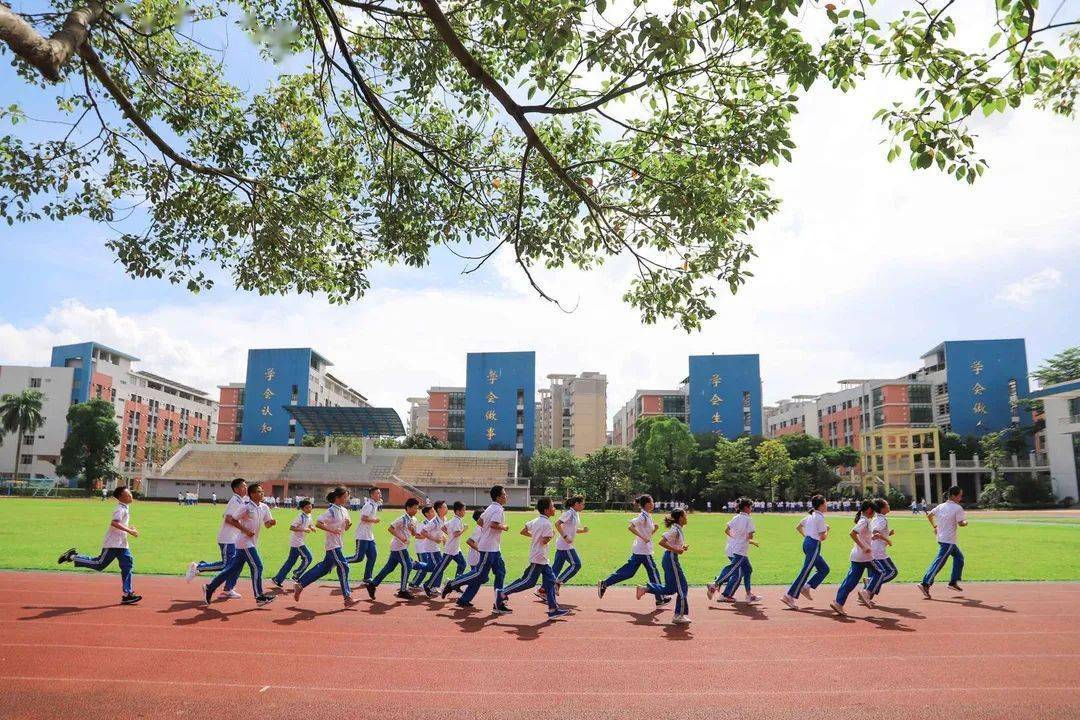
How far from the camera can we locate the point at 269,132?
32.4 feet

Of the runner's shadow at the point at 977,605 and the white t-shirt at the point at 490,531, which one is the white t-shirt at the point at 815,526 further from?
the white t-shirt at the point at 490,531

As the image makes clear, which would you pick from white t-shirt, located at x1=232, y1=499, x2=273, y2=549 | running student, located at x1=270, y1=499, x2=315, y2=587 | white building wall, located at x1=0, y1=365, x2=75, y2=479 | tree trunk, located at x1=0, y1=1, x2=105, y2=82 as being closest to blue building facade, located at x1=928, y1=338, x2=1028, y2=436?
running student, located at x1=270, y1=499, x2=315, y2=587

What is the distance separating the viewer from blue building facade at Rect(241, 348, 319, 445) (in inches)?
2800

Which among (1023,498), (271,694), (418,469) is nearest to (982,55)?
(271,694)

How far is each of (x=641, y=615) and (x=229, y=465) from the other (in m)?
59.3

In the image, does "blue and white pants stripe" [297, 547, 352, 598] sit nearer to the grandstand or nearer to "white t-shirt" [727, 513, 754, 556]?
"white t-shirt" [727, 513, 754, 556]

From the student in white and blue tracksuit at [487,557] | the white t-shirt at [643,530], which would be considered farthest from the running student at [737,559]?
the student in white and blue tracksuit at [487,557]

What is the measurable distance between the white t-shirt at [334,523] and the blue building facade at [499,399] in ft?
191

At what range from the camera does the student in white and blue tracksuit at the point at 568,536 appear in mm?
10675

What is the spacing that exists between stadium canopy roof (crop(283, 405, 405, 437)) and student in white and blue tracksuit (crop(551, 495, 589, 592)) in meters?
47.1

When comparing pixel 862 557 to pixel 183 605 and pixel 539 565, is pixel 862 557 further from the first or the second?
pixel 183 605

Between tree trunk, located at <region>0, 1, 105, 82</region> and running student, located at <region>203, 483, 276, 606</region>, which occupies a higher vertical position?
tree trunk, located at <region>0, 1, 105, 82</region>

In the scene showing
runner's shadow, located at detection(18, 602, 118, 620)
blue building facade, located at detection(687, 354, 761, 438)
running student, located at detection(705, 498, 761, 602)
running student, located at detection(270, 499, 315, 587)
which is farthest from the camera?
blue building facade, located at detection(687, 354, 761, 438)

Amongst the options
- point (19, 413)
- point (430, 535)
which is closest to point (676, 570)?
point (430, 535)
